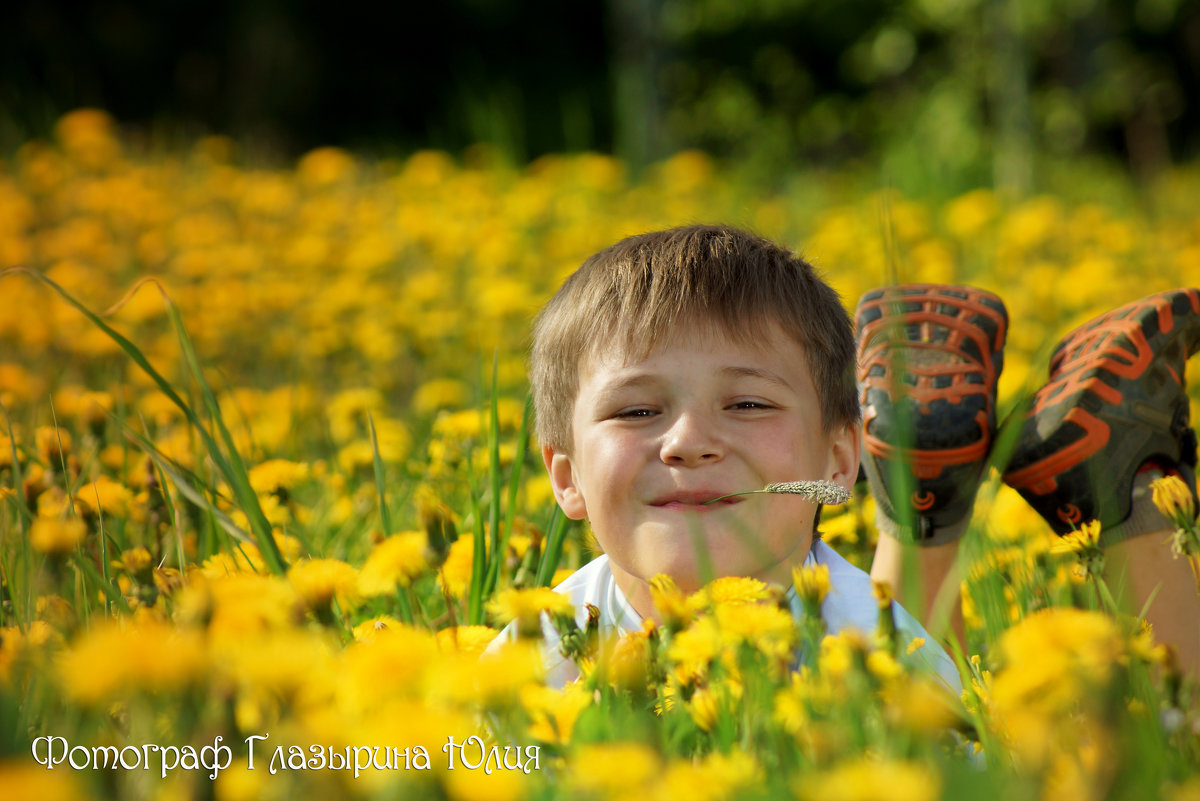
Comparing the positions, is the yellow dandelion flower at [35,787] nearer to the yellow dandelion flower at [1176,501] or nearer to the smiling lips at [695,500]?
the smiling lips at [695,500]

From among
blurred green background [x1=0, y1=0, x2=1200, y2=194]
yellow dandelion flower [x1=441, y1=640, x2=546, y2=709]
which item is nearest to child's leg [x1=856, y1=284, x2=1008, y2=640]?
yellow dandelion flower [x1=441, y1=640, x2=546, y2=709]

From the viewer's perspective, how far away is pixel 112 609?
134 cm

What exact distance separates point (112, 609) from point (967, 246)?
365 centimetres

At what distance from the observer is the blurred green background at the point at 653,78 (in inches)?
263

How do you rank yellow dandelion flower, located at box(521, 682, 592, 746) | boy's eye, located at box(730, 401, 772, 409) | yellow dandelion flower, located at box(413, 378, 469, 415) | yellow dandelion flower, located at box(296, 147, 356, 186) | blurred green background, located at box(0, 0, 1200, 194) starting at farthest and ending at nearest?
blurred green background, located at box(0, 0, 1200, 194) → yellow dandelion flower, located at box(296, 147, 356, 186) → yellow dandelion flower, located at box(413, 378, 469, 415) → boy's eye, located at box(730, 401, 772, 409) → yellow dandelion flower, located at box(521, 682, 592, 746)

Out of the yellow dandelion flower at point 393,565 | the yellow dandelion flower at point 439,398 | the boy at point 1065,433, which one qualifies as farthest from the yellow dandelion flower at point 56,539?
the yellow dandelion flower at point 439,398

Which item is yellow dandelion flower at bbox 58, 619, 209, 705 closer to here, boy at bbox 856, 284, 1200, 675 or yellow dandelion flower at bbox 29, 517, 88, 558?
yellow dandelion flower at bbox 29, 517, 88, 558

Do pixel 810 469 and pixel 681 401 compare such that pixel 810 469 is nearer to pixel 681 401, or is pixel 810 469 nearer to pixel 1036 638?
pixel 681 401

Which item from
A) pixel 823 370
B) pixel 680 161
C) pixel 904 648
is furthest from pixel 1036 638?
pixel 680 161

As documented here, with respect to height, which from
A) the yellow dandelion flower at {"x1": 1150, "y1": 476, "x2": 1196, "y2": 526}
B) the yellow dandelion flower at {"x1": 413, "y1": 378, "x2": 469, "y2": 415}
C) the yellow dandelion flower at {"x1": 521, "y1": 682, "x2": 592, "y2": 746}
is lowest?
the yellow dandelion flower at {"x1": 521, "y1": 682, "x2": 592, "y2": 746}

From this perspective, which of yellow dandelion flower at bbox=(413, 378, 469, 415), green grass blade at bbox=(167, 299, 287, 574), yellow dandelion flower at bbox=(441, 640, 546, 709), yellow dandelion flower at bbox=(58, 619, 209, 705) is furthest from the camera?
yellow dandelion flower at bbox=(413, 378, 469, 415)

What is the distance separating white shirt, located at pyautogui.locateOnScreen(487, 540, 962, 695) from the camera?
140 centimetres

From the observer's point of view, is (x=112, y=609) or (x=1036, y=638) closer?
(x=1036, y=638)

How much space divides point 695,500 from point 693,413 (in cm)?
11
